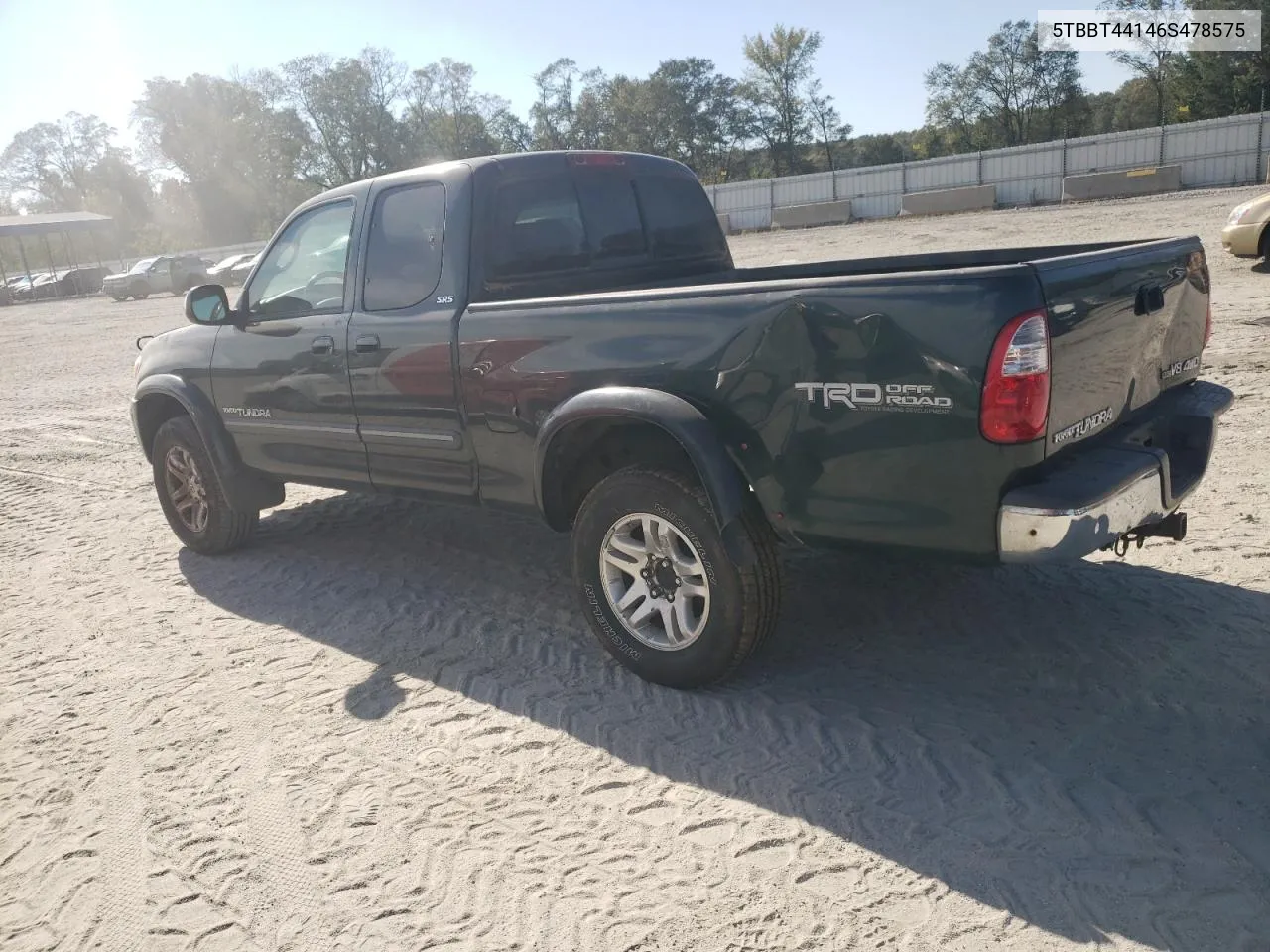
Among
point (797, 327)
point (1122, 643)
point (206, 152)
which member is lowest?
point (1122, 643)

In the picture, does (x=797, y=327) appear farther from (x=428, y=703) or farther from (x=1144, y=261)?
(x=428, y=703)

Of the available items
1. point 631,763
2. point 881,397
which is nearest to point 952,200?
point 881,397

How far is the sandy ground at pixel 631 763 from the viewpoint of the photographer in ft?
9.09

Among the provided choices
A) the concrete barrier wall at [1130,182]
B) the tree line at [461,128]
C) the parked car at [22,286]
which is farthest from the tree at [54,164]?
the concrete barrier wall at [1130,182]

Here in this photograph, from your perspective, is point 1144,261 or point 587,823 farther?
point 1144,261

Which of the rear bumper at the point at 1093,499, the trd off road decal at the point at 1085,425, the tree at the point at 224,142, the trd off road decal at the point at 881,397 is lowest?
the rear bumper at the point at 1093,499

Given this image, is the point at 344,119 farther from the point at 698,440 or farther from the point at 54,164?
the point at 698,440

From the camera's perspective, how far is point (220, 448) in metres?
5.91

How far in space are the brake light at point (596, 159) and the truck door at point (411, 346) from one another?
0.68m

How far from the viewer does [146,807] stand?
3531 millimetres

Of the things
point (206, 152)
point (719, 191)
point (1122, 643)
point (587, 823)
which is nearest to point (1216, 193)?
point (719, 191)

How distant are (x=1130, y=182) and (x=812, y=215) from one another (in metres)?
10.1

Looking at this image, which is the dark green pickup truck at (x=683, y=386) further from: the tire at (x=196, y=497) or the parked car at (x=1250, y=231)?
the parked car at (x=1250, y=231)

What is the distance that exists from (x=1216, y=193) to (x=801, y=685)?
25.5m
